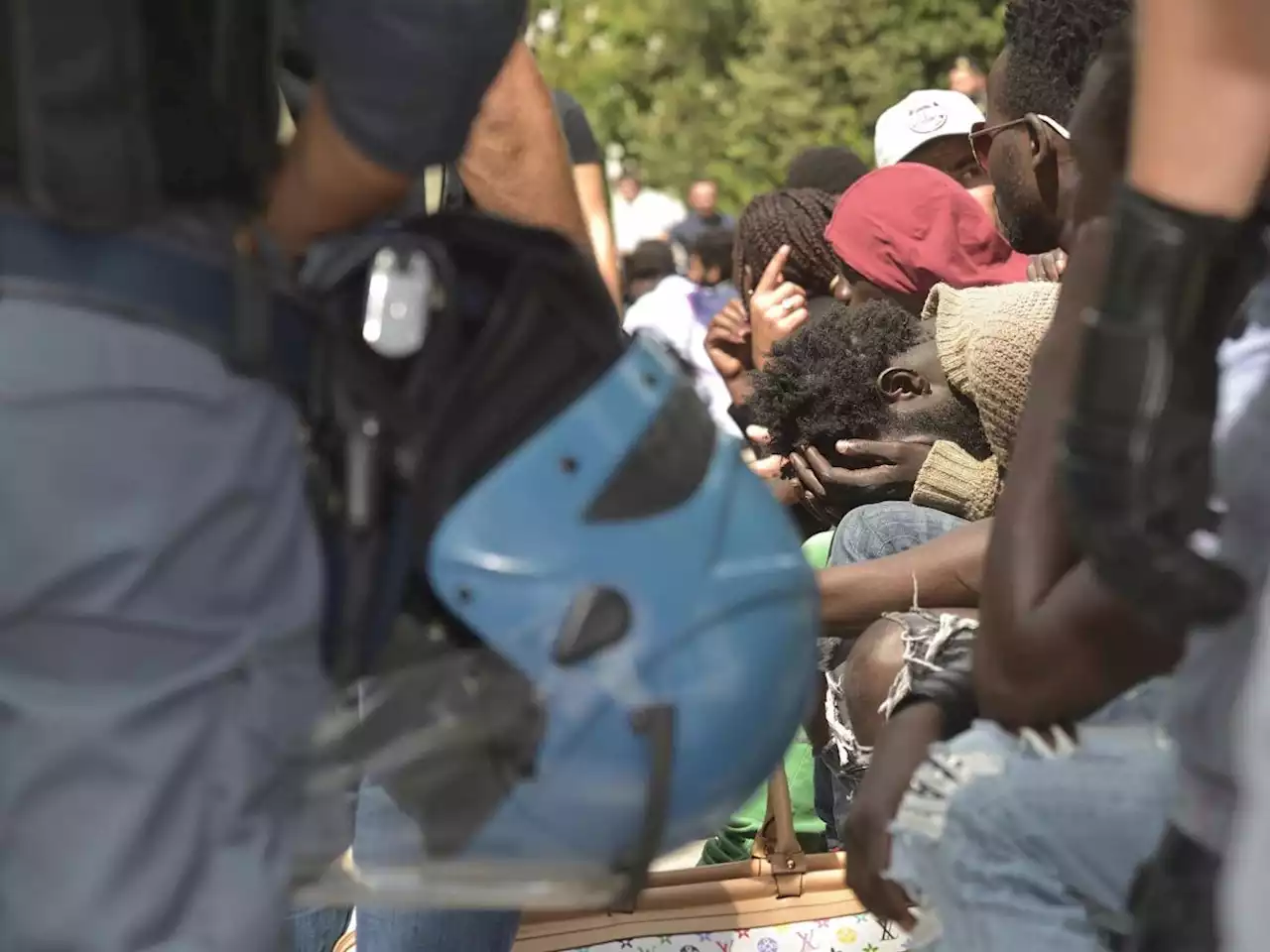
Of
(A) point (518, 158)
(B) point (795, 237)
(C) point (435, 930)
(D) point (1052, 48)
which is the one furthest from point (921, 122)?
(C) point (435, 930)

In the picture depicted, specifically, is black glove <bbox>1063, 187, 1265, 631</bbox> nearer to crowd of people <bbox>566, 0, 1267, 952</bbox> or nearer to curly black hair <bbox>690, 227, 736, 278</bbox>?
crowd of people <bbox>566, 0, 1267, 952</bbox>

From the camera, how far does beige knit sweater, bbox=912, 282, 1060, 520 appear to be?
2998mm

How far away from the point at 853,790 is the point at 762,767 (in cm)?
128

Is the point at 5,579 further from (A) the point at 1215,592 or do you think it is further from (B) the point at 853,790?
(B) the point at 853,790

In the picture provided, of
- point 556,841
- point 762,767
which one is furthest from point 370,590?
point 762,767

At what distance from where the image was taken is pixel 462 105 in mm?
1810

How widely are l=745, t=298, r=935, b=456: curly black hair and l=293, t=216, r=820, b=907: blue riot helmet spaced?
5.26ft

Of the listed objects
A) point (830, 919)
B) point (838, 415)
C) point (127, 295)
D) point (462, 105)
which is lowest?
point (830, 919)

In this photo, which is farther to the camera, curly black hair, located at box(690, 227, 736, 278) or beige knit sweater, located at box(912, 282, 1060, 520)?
curly black hair, located at box(690, 227, 736, 278)

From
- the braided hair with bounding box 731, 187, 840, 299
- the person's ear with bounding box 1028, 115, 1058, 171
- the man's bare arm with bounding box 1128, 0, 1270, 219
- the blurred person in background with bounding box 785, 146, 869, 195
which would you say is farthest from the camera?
the blurred person in background with bounding box 785, 146, 869, 195

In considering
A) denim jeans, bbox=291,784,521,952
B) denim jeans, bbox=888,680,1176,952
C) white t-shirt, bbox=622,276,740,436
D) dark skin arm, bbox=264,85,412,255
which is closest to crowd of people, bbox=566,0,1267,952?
denim jeans, bbox=888,680,1176,952

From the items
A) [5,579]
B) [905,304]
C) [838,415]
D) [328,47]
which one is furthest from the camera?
[905,304]

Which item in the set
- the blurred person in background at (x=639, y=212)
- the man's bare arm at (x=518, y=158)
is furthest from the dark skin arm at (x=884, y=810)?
the blurred person in background at (x=639, y=212)

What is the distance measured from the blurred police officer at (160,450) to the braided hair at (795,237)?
314 centimetres
